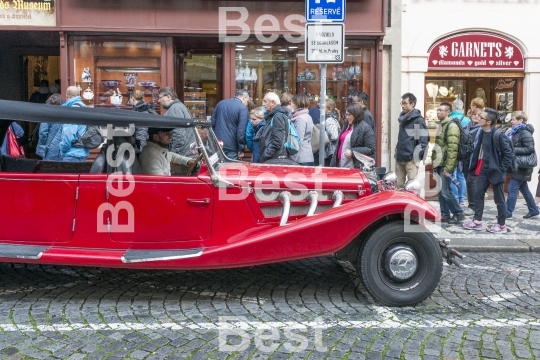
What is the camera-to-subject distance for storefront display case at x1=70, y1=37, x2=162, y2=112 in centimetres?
1092

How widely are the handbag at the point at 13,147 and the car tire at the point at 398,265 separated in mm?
3386

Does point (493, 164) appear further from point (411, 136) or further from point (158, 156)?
point (158, 156)

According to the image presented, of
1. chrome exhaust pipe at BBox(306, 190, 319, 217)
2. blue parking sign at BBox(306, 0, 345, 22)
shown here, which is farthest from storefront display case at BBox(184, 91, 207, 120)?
chrome exhaust pipe at BBox(306, 190, 319, 217)

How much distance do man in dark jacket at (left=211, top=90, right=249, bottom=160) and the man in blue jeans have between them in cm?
272

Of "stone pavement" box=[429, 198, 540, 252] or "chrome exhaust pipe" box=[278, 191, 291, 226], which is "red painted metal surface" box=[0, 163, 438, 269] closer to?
"chrome exhaust pipe" box=[278, 191, 291, 226]

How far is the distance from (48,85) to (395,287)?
9.80 meters

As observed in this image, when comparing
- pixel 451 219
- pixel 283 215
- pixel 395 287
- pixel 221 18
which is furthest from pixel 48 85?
pixel 395 287

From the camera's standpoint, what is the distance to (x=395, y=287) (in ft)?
17.2

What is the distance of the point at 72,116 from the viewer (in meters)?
5.24

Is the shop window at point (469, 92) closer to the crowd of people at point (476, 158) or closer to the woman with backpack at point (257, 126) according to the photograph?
the crowd of people at point (476, 158)

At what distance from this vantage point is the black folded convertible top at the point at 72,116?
5.23 m

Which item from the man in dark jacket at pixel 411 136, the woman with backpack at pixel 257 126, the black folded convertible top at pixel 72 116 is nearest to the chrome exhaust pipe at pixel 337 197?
the black folded convertible top at pixel 72 116

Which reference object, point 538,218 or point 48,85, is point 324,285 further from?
point 48,85

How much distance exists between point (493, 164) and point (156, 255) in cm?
485
